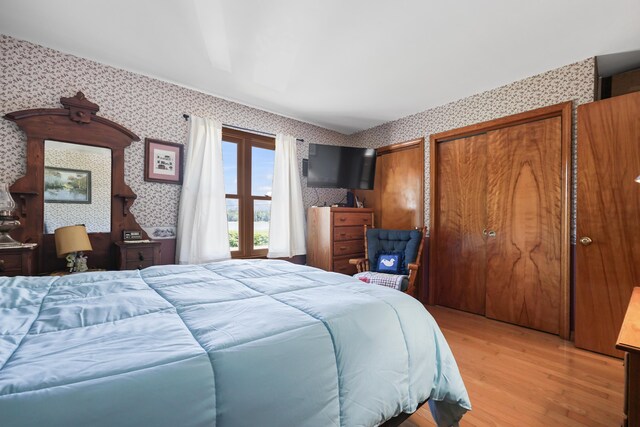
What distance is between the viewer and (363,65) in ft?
8.64

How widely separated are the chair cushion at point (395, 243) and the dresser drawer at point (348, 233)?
1.04 ft

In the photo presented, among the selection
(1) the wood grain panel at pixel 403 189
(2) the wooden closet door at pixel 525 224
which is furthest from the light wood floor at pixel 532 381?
(1) the wood grain panel at pixel 403 189

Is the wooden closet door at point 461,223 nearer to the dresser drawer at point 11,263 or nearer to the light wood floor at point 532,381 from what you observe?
the light wood floor at point 532,381

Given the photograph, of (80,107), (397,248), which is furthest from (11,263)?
(397,248)

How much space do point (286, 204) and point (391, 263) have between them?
1486 mm

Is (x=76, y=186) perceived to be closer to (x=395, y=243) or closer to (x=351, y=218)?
(x=351, y=218)

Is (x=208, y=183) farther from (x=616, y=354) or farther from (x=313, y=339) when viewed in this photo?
(x=616, y=354)

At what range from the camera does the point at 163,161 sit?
3016 millimetres

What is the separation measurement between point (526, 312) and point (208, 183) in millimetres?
3510

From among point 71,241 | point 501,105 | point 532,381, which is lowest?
point 532,381

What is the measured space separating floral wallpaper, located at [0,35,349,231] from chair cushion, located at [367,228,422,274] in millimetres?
1897

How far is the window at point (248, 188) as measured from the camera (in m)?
3.57

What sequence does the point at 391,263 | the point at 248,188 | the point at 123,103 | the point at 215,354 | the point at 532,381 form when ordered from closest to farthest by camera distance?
the point at 215,354, the point at 532,381, the point at 123,103, the point at 391,263, the point at 248,188

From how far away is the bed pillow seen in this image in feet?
11.0
